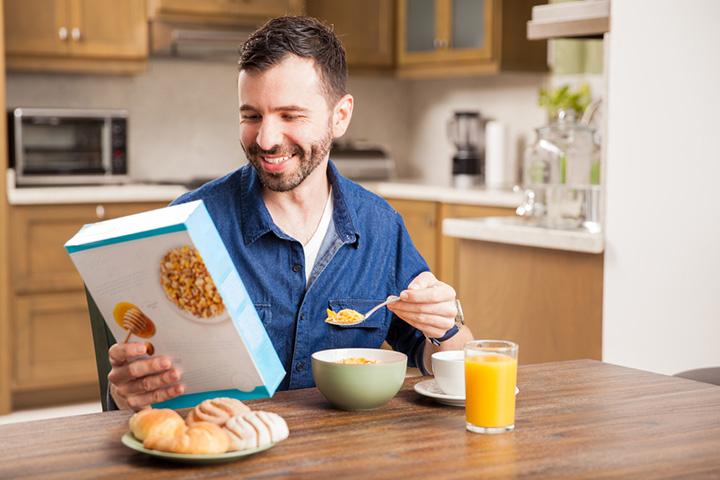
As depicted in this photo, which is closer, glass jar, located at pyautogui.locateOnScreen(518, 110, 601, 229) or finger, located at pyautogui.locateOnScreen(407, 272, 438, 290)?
finger, located at pyautogui.locateOnScreen(407, 272, 438, 290)

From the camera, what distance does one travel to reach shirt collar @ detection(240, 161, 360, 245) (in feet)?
5.86

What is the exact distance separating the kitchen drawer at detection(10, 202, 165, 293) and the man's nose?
2593mm

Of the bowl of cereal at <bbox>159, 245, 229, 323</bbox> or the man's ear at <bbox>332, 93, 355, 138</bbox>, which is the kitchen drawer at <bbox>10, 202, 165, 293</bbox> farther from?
the bowl of cereal at <bbox>159, 245, 229, 323</bbox>

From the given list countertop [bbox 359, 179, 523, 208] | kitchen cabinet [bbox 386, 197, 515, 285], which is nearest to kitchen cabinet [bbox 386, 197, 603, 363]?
countertop [bbox 359, 179, 523, 208]

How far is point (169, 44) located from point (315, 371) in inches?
134

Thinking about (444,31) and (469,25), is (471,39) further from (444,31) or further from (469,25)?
(444,31)

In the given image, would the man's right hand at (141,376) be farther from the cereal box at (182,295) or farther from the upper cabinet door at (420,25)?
the upper cabinet door at (420,25)

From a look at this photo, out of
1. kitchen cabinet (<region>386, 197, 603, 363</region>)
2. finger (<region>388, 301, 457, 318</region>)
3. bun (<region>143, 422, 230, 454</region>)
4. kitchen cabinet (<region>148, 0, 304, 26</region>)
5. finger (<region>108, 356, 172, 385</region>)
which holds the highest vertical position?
kitchen cabinet (<region>148, 0, 304, 26</region>)

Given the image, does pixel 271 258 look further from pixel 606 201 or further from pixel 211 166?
pixel 211 166

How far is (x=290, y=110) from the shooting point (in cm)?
172

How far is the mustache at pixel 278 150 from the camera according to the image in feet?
5.59

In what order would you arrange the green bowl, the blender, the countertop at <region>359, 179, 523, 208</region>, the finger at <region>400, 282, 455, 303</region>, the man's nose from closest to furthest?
the green bowl, the finger at <region>400, 282, 455, 303</region>, the man's nose, the countertop at <region>359, 179, 523, 208</region>, the blender

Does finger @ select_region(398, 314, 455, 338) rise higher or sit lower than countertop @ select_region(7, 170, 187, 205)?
lower

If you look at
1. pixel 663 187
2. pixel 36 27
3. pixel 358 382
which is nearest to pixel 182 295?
pixel 358 382
